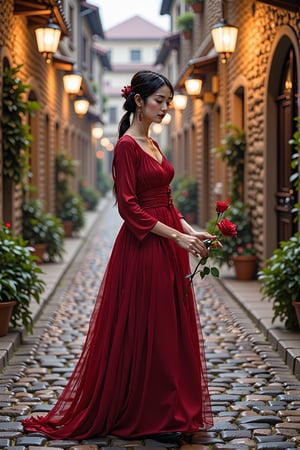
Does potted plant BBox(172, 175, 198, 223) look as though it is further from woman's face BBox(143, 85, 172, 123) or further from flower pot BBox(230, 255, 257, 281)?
woman's face BBox(143, 85, 172, 123)

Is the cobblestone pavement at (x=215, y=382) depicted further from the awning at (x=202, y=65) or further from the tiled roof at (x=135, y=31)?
the tiled roof at (x=135, y=31)

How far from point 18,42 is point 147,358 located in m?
7.57

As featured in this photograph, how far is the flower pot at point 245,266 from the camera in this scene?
11.0 meters

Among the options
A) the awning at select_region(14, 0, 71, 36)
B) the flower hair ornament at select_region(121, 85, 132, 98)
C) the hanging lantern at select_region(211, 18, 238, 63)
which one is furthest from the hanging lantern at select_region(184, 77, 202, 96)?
the flower hair ornament at select_region(121, 85, 132, 98)

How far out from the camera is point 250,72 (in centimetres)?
1159

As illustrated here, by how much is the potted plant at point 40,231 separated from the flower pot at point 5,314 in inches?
204

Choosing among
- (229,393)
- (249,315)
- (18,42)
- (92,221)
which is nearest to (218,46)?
(18,42)

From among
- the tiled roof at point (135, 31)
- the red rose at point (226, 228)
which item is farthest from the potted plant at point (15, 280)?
the tiled roof at point (135, 31)

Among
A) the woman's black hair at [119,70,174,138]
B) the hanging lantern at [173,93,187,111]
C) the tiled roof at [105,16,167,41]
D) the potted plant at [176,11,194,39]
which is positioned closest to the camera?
the woman's black hair at [119,70,174,138]

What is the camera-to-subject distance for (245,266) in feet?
36.3

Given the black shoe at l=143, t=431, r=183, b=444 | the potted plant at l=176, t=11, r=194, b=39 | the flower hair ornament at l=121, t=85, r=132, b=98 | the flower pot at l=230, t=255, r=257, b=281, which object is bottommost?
the black shoe at l=143, t=431, r=183, b=444

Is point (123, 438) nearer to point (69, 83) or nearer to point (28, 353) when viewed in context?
point (28, 353)

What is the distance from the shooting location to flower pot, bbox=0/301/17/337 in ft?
22.8

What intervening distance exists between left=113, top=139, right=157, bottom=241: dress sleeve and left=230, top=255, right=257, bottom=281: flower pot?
645 centimetres
